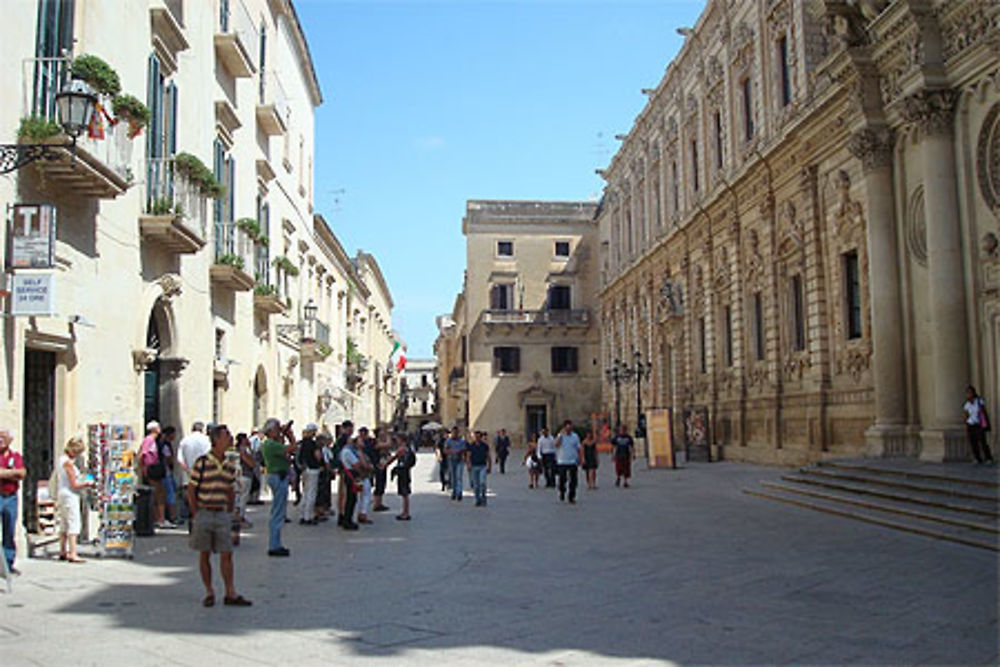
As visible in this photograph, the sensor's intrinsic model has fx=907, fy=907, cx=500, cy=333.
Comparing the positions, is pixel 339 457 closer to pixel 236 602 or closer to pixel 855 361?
pixel 236 602

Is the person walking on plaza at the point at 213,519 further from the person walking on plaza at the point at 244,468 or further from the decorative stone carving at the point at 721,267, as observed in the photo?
the decorative stone carving at the point at 721,267

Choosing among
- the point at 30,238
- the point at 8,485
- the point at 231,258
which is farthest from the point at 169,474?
the point at 231,258

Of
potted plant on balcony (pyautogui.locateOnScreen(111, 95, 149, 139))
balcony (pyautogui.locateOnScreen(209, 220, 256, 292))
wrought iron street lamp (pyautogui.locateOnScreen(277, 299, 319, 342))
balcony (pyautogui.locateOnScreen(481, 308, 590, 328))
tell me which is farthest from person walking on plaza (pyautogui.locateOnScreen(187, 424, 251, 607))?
balcony (pyautogui.locateOnScreen(481, 308, 590, 328))

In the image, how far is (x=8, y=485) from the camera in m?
8.76

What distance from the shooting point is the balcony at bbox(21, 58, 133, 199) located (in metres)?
9.82

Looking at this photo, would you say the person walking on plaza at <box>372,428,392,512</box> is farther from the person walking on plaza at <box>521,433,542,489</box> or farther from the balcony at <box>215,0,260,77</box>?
the balcony at <box>215,0,260,77</box>

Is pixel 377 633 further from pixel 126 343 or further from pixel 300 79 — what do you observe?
pixel 300 79

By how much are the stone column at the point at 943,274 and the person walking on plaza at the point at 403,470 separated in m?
8.99

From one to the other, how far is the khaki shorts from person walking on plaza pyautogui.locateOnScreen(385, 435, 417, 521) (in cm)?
730

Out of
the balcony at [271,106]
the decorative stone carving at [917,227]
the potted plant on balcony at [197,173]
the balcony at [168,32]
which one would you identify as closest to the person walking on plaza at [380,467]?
the potted plant on balcony at [197,173]

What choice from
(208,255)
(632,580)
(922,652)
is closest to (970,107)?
(632,580)

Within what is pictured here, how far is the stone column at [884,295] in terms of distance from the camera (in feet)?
56.9

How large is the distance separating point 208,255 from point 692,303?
21707mm

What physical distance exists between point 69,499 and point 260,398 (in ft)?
39.9
